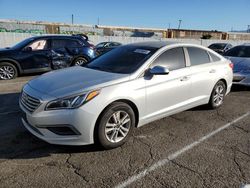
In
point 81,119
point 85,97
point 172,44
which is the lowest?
point 81,119

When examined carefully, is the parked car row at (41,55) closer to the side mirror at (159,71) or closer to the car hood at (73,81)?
the car hood at (73,81)

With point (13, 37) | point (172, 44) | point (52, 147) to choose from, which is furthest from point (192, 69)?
point (13, 37)

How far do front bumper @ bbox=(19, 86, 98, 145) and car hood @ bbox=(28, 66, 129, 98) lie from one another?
0.85 feet

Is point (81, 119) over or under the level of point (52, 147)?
over

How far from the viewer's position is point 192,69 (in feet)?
16.9

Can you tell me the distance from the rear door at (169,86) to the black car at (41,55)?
6.28 m

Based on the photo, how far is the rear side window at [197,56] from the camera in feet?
17.3

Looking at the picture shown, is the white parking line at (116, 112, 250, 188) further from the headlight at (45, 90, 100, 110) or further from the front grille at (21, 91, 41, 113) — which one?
the front grille at (21, 91, 41, 113)

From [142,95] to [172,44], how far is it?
1403 mm

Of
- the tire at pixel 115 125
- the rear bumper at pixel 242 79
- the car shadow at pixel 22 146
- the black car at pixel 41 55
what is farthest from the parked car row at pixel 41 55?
the tire at pixel 115 125

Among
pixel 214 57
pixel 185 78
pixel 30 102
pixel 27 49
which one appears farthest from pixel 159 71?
pixel 27 49

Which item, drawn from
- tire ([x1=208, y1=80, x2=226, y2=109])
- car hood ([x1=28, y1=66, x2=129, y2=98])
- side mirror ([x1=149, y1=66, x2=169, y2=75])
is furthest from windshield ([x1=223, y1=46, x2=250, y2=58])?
car hood ([x1=28, y1=66, x2=129, y2=98])

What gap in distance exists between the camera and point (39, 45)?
10.0m

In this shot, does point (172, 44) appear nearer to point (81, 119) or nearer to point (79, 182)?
point (81, 119)
